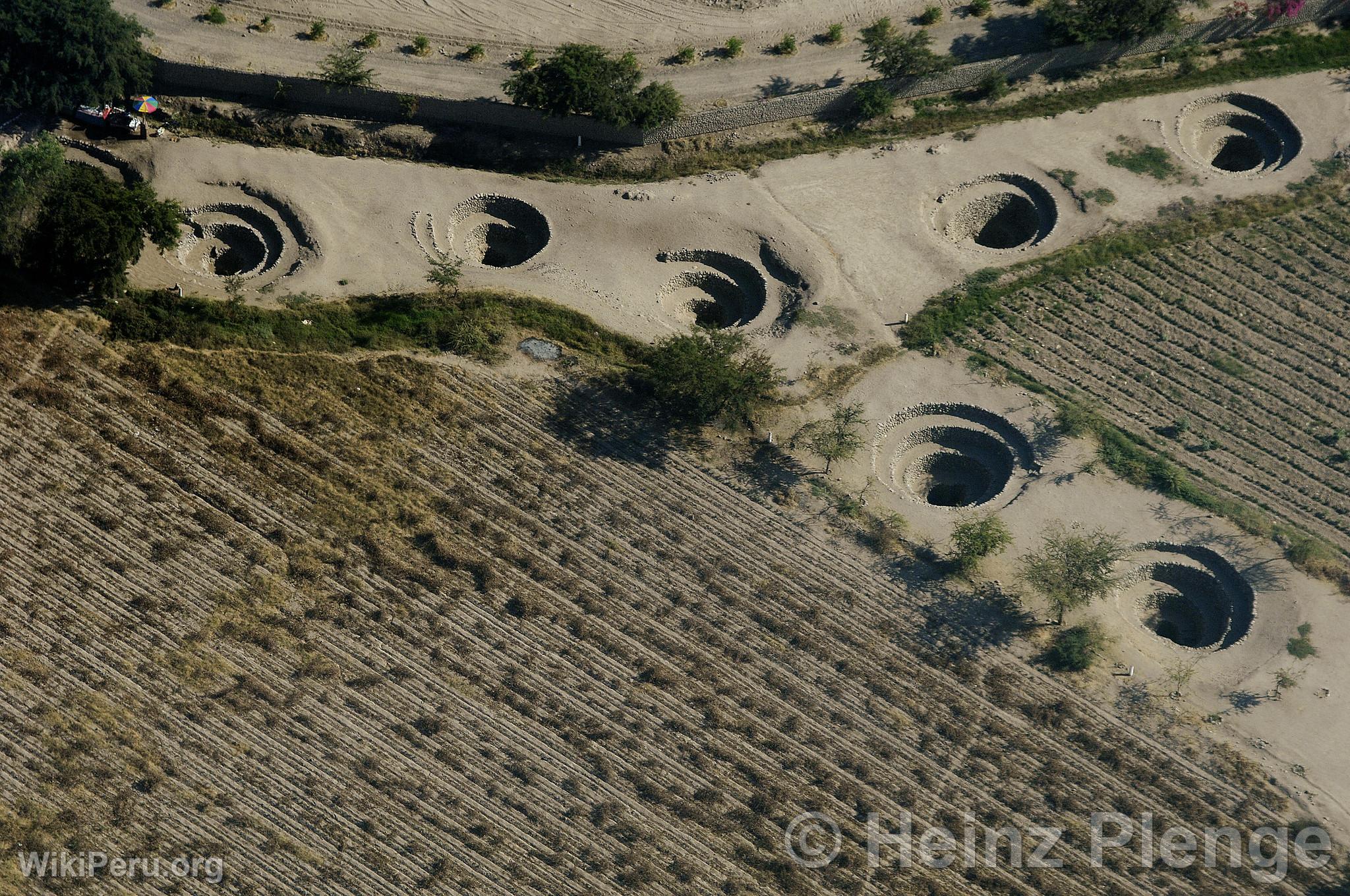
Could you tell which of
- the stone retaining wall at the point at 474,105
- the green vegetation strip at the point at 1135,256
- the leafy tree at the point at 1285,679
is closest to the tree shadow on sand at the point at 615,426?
the green vegetation strip at the point at 1135,256

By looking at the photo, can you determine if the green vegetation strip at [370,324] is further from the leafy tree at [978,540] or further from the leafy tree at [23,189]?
the leafy tree at [978,540]

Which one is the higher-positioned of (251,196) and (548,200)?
(548,200)

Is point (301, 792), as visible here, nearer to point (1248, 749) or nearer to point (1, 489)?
point (1, 489)

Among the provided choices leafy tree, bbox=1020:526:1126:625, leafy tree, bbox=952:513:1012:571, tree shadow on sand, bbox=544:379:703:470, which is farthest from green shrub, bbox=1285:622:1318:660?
tree shadow on sand, bbox=544:379:703:470

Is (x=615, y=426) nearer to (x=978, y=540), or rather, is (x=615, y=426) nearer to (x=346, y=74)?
(x=978, y=540)

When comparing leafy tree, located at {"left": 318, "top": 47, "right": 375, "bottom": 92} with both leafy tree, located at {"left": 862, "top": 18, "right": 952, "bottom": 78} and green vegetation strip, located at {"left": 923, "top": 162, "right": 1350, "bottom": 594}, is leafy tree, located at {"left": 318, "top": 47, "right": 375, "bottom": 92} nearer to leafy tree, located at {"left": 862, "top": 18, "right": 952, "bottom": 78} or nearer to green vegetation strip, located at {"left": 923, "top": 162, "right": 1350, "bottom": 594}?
leafy tree, located at {"left": 862, "top": 18, "right": 952, "bottom": 78}

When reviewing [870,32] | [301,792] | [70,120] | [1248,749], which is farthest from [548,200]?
[1248,749]
